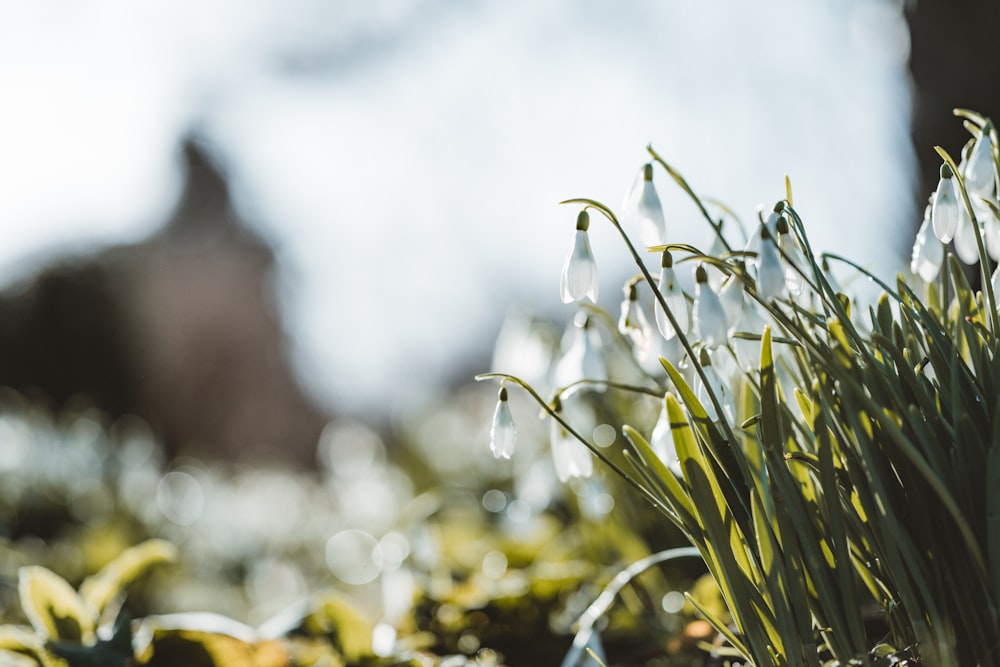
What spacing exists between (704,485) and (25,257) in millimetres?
19635

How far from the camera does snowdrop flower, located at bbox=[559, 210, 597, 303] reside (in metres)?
1.19

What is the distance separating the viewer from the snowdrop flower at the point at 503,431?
1.29m

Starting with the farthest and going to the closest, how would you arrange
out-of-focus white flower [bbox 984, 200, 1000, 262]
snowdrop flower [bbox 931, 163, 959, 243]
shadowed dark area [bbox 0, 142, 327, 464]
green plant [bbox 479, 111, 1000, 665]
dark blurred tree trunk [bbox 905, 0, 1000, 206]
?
shadowed dark area [bbox 0, 142, 327, 464], dark blurred tree trunk [bbox 905, 0, 1000, 206], out-of-focus white flower [bbox 984, 200, 1000, 262], snowdrop flower [bbox 931, 163, 959, 243], green plant [bbox 479, 111, 1000, 665]

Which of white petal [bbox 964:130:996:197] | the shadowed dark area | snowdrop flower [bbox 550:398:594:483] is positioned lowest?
the shadowed dark area

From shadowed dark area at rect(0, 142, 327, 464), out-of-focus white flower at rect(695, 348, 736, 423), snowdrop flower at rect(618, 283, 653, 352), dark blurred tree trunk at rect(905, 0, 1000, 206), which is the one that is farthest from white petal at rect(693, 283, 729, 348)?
shadowed dark area at rect(0, 142, 327, 464)

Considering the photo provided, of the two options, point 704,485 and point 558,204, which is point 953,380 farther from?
point 558,204

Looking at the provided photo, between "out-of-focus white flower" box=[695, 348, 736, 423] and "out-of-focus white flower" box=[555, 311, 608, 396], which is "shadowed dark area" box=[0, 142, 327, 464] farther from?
"out-of-focus white flower" box=[695, 348, 736, 423]

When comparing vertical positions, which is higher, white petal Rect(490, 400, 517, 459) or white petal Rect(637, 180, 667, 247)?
white petal Rect(637, 180, 667, 247)

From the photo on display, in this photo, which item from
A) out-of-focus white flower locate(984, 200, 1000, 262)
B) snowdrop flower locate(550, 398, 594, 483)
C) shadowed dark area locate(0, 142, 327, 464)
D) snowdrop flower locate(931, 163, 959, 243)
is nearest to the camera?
snowdrop flower locate(931, 163, 959, 243)

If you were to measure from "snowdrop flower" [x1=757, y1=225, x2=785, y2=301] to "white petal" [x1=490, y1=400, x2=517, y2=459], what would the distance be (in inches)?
17.8

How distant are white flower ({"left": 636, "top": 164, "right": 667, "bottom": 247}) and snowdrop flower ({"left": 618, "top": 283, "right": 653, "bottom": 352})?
0.10 meters

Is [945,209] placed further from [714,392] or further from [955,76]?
[955,76]

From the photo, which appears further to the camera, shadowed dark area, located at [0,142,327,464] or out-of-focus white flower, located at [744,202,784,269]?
shadowed dark area, located at [0,142,327,464]

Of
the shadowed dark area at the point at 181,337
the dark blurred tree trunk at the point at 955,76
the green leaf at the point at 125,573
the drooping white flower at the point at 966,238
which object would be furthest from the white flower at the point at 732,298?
the shadowed dark area at the point at 181,337
